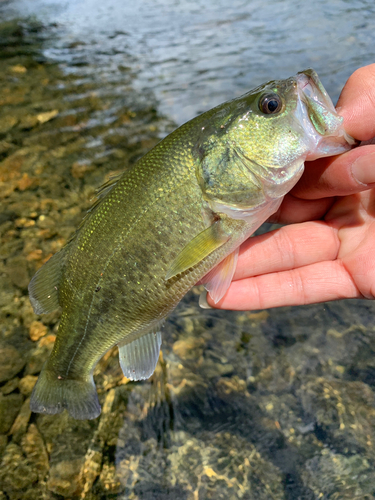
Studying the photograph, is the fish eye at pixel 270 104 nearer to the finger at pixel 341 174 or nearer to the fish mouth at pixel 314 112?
the fish mouth at pixel 314 112

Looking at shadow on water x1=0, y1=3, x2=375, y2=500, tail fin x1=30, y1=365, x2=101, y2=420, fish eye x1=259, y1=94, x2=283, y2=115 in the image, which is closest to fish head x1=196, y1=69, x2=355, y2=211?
fish eye x1=259, y1=94, x2=283, y2=115

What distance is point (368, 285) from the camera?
9.37 ft

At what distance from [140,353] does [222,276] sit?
0.97 meters

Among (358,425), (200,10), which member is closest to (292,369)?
(358,425)

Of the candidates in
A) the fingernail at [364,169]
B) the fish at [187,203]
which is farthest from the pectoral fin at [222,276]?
the fingernail at [364,169]

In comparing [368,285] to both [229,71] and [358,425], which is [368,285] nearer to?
[358,425]

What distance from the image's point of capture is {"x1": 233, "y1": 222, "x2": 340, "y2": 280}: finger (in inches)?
128

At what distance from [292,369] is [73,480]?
2.55 meters

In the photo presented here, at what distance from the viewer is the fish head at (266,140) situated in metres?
2.38

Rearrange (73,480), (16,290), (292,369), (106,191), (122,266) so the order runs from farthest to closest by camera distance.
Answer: (16,290), (292,369), (73,480), (106,191), (122,266)

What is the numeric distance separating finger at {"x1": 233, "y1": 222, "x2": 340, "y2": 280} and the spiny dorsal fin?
5.13 ft

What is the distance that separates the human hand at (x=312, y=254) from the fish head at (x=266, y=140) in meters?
0.47

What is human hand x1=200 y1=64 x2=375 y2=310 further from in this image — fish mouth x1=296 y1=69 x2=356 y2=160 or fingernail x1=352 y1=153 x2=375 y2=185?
fish mouth x1=296 y1=69 x2=356 y2=160

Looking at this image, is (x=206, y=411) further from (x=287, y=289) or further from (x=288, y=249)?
(x=288, y=249)
